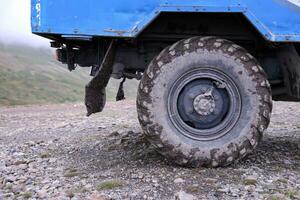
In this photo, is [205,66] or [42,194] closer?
[42,194]

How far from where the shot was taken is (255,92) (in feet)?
14.3

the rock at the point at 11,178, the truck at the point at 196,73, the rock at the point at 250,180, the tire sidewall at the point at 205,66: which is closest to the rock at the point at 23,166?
the rock at the point at 11,178

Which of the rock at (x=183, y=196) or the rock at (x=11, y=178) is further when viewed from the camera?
the rock at (x=11, y=178)

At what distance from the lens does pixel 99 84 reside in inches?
215

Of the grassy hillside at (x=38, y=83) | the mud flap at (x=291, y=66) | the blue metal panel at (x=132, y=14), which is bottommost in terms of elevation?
the grassy hillside at (x=38, y=83)

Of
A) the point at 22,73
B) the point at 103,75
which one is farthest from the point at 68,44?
the point at 22,73

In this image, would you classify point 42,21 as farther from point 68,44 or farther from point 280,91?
point 280,91

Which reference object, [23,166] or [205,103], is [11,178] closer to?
[23,166]

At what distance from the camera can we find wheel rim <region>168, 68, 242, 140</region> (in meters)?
4.45

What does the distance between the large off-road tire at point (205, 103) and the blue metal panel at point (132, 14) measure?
0.33m

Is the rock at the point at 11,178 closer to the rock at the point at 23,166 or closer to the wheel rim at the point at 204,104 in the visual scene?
the rock at the point at 23,166

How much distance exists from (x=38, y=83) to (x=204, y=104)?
40.1m

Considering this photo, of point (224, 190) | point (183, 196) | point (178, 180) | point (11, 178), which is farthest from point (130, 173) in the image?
Answer: point (11, 178)

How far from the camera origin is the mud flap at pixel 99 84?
489 cm
